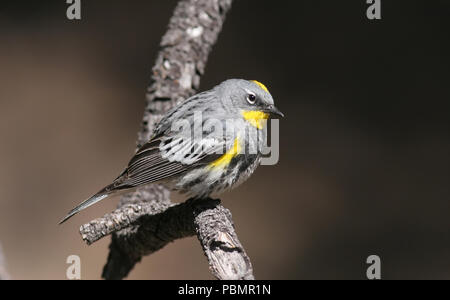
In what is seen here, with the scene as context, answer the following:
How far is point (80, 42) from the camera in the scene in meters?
5.08

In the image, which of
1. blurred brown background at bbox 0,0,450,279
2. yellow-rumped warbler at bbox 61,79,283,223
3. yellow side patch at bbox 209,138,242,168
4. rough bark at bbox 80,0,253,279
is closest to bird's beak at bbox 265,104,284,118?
yellow-rumped warbler at bbox 61,79,283,223

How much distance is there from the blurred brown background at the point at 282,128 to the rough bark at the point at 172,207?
1297 millimetres

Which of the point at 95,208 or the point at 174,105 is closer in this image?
the point at 174,105

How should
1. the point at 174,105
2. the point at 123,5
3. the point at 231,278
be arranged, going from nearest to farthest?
1. the point at 231,278
2. the point at 174,105
3. the point at 123,5

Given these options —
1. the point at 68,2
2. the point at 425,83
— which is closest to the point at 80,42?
the point at 68,2

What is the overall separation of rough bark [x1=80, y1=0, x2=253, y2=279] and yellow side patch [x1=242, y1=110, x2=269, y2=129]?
15.0 inches

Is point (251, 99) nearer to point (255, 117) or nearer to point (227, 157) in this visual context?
point (255, 117)

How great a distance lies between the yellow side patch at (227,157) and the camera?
96.7 inches

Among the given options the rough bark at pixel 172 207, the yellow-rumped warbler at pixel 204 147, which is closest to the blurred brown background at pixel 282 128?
the rough bark at pixel 172 207

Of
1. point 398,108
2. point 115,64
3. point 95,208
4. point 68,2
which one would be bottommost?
point 95,208

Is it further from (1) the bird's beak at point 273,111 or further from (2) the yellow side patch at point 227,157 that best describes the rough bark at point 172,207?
(1) the bird's beak at point 273,111

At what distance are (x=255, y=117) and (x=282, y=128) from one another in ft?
6.71

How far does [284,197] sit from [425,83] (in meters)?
1.65

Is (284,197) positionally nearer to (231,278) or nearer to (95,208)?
(95,208)
